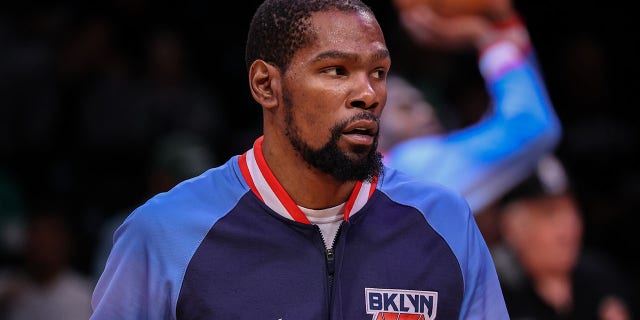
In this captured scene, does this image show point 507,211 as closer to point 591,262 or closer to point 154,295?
point 591,262

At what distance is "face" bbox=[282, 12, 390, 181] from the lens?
2.62 meters

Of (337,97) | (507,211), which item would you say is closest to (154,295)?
(337,97)

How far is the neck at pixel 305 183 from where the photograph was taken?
2.74 m

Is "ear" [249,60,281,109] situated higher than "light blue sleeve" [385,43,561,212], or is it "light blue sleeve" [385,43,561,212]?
"ear" [249,60,281,109]

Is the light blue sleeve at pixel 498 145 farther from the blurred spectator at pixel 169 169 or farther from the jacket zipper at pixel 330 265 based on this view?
A: the blurred spectator at pixel 169 169

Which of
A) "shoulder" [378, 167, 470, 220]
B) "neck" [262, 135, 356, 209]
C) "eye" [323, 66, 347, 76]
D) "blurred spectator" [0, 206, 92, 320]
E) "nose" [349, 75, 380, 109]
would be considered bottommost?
"blurred spectator" [0, 206, 92, 320]

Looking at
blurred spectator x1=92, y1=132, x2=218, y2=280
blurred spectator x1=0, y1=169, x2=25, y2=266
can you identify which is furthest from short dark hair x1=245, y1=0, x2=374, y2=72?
blurred spectator x1=0, y1=169, x2=25, y2=266

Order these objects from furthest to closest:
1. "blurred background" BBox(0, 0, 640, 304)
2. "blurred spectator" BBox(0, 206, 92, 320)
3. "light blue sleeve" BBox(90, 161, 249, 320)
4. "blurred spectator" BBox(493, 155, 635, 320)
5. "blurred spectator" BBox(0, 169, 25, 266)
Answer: "blurred background" BBox(0, 0, 640, 304) < "blurred spectator" BBox(0, 169, 25, 266) < "blurred spectator" BBox(0, 206, 92, 320) < "blurred spectator" BBox(493, 155, 635, 320) < "light blue sleeve" BBox(90, 161, 249, 320)

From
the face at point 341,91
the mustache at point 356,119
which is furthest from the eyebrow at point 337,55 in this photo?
the mustache at point 356,119

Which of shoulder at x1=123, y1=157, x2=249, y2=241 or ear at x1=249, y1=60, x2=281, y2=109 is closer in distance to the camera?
shoulder at x1=123, y1=157, x2=249, y2=241

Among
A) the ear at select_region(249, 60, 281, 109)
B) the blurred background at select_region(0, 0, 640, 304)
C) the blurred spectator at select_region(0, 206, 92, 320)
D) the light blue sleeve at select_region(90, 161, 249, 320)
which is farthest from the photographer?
the blurred background at select_region(0, 0, 640, 304)

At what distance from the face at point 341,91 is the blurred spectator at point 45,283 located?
387cm

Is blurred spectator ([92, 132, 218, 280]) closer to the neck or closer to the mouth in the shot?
the neck

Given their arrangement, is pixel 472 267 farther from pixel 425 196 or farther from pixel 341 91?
pixel 341 91
